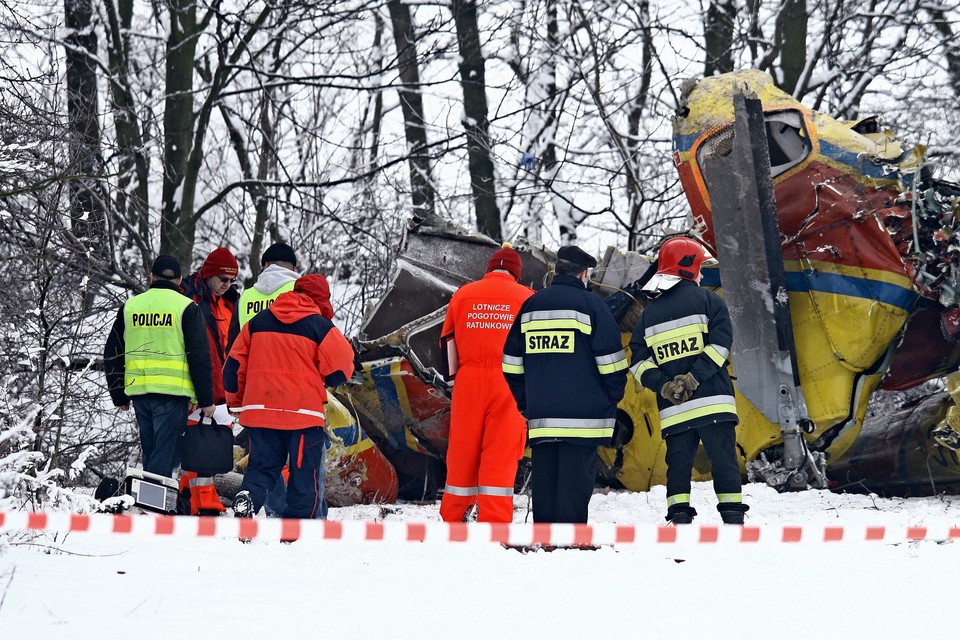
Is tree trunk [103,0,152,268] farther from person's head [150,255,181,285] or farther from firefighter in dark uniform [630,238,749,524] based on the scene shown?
firefighter in dark uniform [630,238,749,524]

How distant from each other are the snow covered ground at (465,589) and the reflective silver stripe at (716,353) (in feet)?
3.16

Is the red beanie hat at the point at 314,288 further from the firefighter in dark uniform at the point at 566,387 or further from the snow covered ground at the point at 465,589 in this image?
the snow covered ground at the point at 465,589

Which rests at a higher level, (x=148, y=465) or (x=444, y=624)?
(x=148, y=465)

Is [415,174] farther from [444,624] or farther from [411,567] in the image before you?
[444,624]

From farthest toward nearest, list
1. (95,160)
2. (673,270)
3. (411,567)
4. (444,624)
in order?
(95,160) < (673,270) < (411,567) < (444,624)

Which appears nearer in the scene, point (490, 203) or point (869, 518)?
point (869, 518)

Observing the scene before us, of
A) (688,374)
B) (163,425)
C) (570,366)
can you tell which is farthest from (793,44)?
(163,425)

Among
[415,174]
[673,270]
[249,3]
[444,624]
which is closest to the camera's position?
[444,624]

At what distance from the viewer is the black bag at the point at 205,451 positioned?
6.66 m

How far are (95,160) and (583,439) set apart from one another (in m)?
5.28

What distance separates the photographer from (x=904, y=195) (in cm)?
688

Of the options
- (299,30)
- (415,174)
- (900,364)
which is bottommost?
(900,364)

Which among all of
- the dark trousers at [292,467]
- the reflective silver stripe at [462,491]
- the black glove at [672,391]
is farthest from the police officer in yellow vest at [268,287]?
the black glove at [672,391]

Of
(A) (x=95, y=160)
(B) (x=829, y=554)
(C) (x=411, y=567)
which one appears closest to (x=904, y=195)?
(B) (x=829, y=554)
